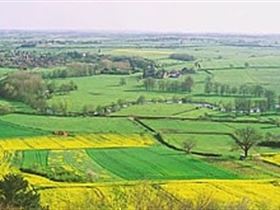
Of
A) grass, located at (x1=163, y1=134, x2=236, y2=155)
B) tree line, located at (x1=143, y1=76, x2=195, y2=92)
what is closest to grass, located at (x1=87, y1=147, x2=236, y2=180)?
grass, located at (x1=163, y1=134, x2=236, y2=155)

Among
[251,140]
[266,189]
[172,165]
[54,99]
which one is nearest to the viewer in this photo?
[266,189]

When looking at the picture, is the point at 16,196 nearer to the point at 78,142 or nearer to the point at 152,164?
the point at 152,164

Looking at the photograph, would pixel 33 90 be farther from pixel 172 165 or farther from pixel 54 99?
pixel 172 165

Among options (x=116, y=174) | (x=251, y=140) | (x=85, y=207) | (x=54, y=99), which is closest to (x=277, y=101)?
(x=54, y=99)

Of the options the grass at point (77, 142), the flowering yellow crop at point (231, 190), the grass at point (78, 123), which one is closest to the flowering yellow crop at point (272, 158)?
the flowering yellow crop at point (231, 190)

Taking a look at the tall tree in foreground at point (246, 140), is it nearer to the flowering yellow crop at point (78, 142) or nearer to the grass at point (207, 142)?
Result: the grass at point (207, 142)
